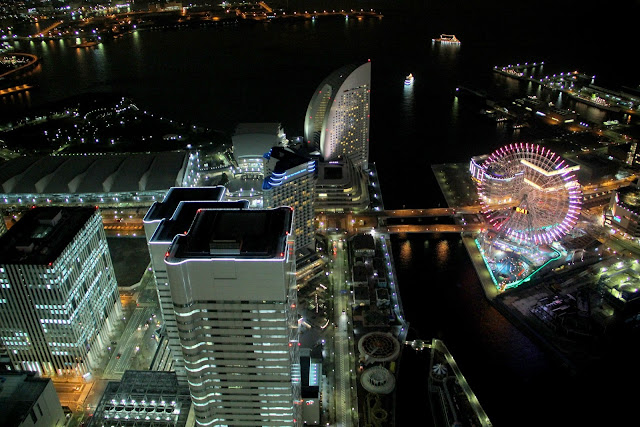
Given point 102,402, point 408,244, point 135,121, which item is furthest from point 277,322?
point 135,121

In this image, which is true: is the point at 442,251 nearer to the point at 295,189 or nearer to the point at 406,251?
the point at 406,251

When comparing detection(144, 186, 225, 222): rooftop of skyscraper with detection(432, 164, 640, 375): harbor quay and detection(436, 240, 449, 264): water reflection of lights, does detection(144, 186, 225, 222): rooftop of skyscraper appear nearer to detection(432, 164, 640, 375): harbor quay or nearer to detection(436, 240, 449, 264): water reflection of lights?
detection(436, 240, 449, 264): water reflection of lights

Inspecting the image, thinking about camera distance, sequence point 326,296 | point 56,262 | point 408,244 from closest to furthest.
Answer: point 56,262 → point 326,296 → point 408,244

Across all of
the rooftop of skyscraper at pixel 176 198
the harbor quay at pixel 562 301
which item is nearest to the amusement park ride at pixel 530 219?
the harbor quay at pixel 562 301

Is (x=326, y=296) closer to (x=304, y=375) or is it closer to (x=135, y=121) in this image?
(x=304, y=375)

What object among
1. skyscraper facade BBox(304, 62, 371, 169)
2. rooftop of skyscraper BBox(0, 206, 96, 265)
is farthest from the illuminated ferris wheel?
rooftop of skyscraper BBox(0, 206, 96, 265)
